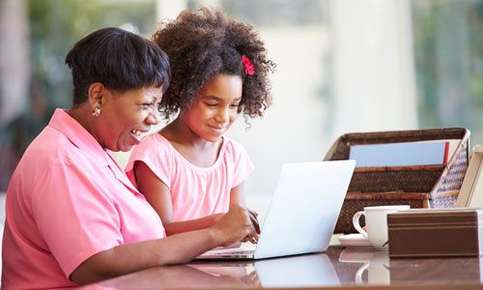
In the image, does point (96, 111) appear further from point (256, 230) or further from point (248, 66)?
point (248, 66)

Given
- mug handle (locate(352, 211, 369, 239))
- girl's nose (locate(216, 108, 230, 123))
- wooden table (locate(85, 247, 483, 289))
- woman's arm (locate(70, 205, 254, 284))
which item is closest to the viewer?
wooden table (locate(85, 247, 483, 289))

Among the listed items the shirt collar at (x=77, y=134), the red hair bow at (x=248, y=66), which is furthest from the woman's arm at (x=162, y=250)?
the red hair bow at (x=248, y=66)

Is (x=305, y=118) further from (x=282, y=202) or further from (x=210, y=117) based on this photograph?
(x=282, y=202)

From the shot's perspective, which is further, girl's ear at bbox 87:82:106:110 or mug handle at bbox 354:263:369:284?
girl's ear at bbox 87:82:106:110

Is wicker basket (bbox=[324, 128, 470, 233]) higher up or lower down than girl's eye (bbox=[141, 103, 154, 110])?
lower down

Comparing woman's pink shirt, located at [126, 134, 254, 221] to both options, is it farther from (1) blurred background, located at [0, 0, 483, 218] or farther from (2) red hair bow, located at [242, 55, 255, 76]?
(1) blurred background, located at [0, 0, 483, 218]

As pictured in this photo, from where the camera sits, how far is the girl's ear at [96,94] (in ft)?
6.36

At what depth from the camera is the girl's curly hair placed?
7.58 feet

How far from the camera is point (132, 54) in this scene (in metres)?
1.94

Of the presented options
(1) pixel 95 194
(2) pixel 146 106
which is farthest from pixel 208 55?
(1) pixel 95 194

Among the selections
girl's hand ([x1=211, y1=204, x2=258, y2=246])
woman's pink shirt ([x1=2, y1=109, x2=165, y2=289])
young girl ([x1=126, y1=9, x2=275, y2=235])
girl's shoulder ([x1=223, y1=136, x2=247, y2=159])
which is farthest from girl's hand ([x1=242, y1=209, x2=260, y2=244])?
girl's shoulder ([x1=223, y1=136, x2=247, y2=159])

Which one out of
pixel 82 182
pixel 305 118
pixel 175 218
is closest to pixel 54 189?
pixel 82 182

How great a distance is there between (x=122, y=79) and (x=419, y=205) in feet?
2.23

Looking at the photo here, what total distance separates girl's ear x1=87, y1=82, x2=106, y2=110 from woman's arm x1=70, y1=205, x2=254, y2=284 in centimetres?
29
